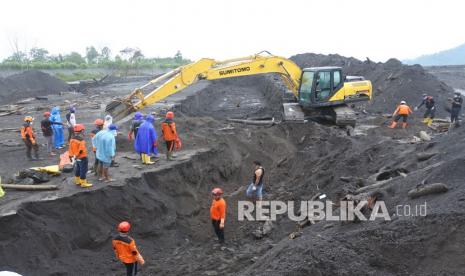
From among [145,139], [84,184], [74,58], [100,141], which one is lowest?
[84,184]

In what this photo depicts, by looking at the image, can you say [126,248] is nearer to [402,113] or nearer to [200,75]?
[200,75]

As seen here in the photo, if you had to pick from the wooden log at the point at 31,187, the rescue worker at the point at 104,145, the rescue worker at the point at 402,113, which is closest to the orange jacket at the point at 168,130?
the rescue worker at the point at 104,145

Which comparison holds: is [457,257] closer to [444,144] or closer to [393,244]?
[393,244]

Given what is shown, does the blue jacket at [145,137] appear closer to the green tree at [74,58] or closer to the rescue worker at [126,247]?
the rescue worker at [126,247]

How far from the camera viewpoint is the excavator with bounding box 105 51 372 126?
14406mm

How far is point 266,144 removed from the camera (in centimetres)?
1523

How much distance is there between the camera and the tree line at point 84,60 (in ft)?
151

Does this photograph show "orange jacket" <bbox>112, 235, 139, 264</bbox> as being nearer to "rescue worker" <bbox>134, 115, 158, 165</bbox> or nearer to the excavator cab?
"rescue worker" <bbox>134, 115, 158, 165</bbox>

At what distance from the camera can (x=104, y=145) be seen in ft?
30.1

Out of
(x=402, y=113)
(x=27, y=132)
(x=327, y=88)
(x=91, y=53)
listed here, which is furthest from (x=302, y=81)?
(x=91, y=53)

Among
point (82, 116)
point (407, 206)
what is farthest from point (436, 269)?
point (82, 116)

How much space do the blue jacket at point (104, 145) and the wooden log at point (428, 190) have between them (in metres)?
5.98

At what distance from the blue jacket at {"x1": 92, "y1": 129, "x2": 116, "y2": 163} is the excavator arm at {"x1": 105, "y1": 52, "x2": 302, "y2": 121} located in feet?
12.2

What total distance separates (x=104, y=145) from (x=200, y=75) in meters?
5.90
